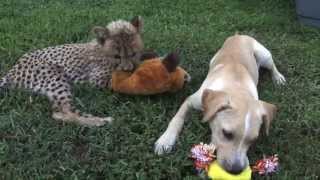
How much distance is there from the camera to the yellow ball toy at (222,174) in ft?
14.0

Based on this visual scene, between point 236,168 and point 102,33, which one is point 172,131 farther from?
point 102,33

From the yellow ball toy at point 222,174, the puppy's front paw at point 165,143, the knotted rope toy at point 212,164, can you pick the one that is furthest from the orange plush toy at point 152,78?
the yellow ball toy at point 222,174

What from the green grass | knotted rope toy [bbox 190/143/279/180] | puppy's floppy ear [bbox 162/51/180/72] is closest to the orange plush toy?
puppy's floppy ear [bbox 162/51/180/72]

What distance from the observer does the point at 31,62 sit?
5.68 meters

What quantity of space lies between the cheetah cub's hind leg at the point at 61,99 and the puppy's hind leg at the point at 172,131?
0.55 m

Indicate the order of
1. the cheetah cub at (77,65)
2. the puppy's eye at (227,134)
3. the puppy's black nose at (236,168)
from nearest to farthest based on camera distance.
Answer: the puppy's black nose at (236,168) → the puppy's eye at (227,134) → the cheetah cub at (77,65)

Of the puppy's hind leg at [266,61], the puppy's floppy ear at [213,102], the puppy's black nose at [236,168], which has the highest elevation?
the puppy's floppy ear at [213,102]

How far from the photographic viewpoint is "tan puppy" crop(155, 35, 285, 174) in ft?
14.2

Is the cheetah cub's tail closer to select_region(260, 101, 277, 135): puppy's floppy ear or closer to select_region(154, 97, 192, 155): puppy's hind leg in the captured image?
select_region(154, 97, 192, 155): puppy's hind leg

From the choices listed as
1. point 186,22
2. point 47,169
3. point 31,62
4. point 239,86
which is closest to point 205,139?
point 239,86

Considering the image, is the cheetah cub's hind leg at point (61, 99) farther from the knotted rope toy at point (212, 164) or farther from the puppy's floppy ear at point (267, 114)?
the puppy's floppy ear at point (267, 114)

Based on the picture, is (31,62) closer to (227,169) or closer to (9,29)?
(9,29)

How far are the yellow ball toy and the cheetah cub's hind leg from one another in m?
1.15

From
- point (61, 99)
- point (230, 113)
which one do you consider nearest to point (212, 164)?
point (230, 113)
